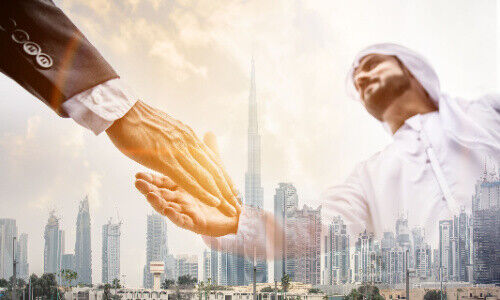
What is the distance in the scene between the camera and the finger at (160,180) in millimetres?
3258

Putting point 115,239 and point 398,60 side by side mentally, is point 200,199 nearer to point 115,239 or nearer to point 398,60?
point 115,239

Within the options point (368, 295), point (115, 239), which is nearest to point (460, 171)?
point (368, 295)

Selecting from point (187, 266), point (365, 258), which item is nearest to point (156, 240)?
point (187, 266)

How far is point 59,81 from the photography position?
2875mm

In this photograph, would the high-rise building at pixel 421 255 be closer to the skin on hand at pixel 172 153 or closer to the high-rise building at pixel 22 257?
the skin on hand at pixel 172 153

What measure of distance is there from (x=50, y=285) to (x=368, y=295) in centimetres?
249

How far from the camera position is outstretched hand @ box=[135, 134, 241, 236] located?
10.6ft

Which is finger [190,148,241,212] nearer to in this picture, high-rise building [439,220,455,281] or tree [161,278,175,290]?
tree [161,278,175,290]

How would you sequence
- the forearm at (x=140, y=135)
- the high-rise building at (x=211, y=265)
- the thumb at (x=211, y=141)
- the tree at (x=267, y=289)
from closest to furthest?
the forearm at (x=140, y=135) < the thumb at (x=211, y=141) < the high-rise building at (x=211, y=265) < the tree at (x=267, y=289)

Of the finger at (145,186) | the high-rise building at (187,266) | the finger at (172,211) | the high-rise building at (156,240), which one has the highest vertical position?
the finger at (145,186)

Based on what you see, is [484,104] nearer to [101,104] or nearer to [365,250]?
[365,250]

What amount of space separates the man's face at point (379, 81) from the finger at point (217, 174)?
3.25 feet

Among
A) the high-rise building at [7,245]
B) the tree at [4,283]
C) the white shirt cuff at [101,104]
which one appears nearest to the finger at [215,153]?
the white shirt cuff at [101,104]

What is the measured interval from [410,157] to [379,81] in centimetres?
50
